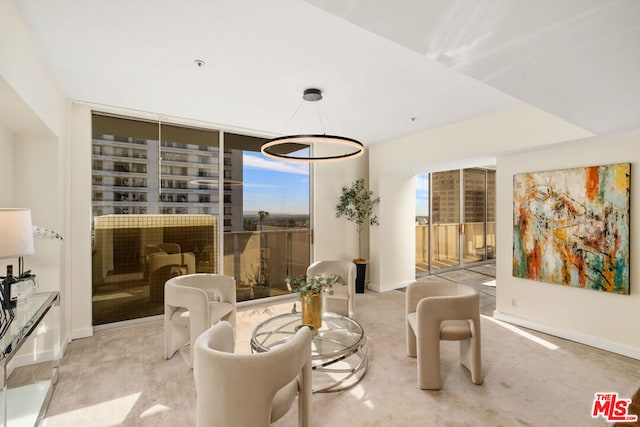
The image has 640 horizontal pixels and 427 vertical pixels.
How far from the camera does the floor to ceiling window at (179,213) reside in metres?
3.98

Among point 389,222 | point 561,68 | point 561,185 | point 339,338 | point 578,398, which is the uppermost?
point 561,68

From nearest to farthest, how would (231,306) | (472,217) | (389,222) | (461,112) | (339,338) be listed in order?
1. (339,338)
2. (231,306)
3. (461,112)
4. (389,222)
5. (472,217)

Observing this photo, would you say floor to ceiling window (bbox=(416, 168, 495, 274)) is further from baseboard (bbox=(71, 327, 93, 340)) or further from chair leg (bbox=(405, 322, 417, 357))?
baseboard (bbox=(71, 327, 93, 340))

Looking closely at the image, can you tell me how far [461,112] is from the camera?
13.0 ft

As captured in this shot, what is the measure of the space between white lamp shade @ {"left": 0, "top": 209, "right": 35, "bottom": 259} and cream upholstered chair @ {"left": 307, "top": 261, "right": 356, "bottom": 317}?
2681mm

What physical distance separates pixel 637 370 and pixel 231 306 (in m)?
3.89

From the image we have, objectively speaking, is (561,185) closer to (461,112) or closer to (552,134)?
(552,134)

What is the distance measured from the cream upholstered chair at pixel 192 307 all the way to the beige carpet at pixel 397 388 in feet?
0.69

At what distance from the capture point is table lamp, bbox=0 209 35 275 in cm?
217

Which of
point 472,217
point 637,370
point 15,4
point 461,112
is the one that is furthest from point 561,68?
point 472,217

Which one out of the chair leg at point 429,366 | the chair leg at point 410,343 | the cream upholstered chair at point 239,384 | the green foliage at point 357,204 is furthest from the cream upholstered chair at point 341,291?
the cream upholstered chair at point 239,384

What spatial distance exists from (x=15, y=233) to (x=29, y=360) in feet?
2.97

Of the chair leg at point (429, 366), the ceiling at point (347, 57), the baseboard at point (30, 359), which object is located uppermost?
the ceiling at point (347, 57)

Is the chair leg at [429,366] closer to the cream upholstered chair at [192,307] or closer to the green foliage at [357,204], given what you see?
the cream upholstered chair at [192,307]
